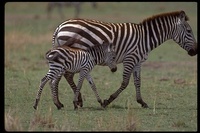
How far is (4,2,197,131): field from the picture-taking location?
7219 millimetres

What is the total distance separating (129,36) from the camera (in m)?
9.20

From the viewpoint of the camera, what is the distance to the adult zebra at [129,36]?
896cm

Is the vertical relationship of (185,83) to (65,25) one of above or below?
below

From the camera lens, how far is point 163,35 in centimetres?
945

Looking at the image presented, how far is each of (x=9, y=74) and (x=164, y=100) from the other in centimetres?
397

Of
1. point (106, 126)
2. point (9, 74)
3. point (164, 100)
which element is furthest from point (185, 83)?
point (106, 126)

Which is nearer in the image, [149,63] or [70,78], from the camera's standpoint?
[70,78]

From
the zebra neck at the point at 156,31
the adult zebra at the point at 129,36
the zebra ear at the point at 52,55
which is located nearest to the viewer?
the zebra ear at the point at 52,55

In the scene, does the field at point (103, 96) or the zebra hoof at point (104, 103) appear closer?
the field at point (103, 96)

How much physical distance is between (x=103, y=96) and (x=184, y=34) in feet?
6.36

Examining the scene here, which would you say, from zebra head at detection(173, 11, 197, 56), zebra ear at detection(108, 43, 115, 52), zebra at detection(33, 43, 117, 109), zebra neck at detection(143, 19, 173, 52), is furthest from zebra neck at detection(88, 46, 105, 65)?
zebra head at detection(173, 11, 197, 56)

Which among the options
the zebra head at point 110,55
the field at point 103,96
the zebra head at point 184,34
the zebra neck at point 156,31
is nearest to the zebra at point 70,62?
the zebra head at point 110,55

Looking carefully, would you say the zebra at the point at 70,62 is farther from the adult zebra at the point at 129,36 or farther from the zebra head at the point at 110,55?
the adult zebra at the point at 129,36

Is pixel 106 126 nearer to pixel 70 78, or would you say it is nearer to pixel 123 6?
pixel 70 78
